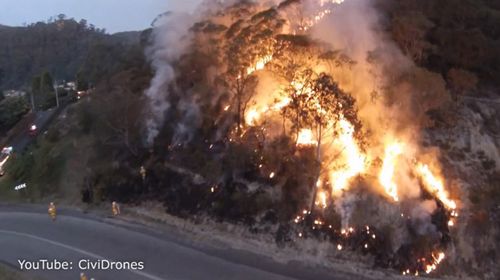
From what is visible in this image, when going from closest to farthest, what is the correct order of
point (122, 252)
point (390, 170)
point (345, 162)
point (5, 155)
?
point (122, 252) → point (390, 170) → point (345, 162) → point (5, 155)

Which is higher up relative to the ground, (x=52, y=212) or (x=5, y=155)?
(x=5, y=155)

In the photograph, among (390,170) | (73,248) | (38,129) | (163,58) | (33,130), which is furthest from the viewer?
(38,129)

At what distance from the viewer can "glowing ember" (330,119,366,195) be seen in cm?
2325

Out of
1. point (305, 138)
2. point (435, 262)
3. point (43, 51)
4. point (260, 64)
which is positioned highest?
point (43, 51)

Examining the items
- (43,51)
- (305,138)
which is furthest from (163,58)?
(43,51)

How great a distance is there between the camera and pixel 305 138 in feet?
82.6

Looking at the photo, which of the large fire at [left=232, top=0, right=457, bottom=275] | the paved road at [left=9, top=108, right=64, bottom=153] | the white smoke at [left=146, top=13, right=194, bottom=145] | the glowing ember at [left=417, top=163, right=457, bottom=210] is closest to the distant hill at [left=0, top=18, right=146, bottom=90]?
the paved road at [left=9, top=108, right=64, bottom=153]

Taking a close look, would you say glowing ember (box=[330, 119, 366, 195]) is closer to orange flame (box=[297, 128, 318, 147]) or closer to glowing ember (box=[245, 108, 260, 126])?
orange flame (box=[297, 128, 318, 147])

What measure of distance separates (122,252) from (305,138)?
10.3 metres

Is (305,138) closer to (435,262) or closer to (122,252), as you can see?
(435,262)

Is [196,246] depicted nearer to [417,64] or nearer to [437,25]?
[417,64]

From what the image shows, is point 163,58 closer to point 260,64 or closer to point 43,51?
point 260,64

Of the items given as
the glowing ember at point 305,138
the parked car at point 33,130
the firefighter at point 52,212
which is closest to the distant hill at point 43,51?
the parked car at point 33,130

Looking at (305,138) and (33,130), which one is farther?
(33,130)
